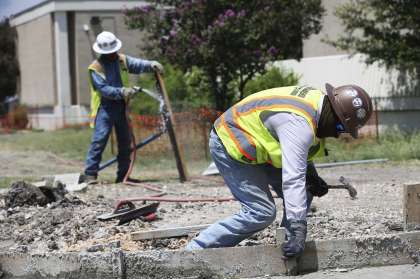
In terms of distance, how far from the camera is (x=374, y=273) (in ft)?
17.5

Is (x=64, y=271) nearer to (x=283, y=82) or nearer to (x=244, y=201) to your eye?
(x=244, y=201)

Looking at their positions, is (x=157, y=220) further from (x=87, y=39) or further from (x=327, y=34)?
(x=87, y=39)

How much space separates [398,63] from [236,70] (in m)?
3.99

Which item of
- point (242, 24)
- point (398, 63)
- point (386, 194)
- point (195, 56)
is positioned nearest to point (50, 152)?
point (195, 56)

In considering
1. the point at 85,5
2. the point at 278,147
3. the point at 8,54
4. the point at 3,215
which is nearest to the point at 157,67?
the point at 3,215

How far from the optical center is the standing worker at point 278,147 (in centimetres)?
484

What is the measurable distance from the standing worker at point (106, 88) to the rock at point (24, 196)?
7.00ft

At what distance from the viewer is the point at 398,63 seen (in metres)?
16.0

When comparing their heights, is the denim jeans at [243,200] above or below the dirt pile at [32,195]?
above

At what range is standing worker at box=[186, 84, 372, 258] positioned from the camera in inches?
190

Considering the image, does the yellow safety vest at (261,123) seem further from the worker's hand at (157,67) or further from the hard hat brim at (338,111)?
the worker's hand at (157,67)

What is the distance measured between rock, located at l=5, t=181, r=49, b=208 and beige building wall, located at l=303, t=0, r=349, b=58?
12361mm

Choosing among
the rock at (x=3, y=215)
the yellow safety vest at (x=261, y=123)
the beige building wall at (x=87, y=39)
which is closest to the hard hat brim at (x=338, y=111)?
the yellow safety vest at (x=261, y=123)

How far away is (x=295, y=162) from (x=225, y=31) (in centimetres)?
1232
